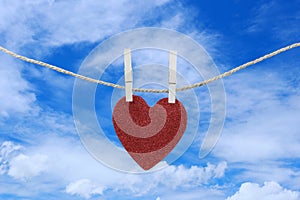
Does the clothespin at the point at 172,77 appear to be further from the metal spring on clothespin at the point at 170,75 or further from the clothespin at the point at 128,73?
the clothespin at the point at 128,73

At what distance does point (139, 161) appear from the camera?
189 inches

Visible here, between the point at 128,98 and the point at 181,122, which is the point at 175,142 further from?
the point at 128,98

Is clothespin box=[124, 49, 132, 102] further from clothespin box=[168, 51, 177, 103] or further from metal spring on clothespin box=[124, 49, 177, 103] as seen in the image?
clothespin box=[168, 51, 177, 103]

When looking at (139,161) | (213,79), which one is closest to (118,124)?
(139,161)

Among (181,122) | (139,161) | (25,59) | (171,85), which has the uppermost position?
(25,59)

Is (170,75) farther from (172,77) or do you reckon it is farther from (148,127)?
(148,127)

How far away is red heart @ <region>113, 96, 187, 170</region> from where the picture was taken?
4727 millimetres

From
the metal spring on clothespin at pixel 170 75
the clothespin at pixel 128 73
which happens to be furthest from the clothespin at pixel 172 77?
the clothespin at pixel 128 73

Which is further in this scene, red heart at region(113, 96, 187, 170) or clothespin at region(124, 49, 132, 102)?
red heart at region(113, 96, 187, 170)

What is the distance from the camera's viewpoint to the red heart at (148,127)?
4.73m

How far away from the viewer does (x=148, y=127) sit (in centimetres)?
475

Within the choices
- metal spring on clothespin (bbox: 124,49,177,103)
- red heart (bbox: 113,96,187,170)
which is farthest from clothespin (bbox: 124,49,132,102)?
red heart (bbox: 113,96,187,170)

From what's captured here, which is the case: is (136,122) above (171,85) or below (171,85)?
below

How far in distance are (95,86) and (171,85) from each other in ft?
3.24
